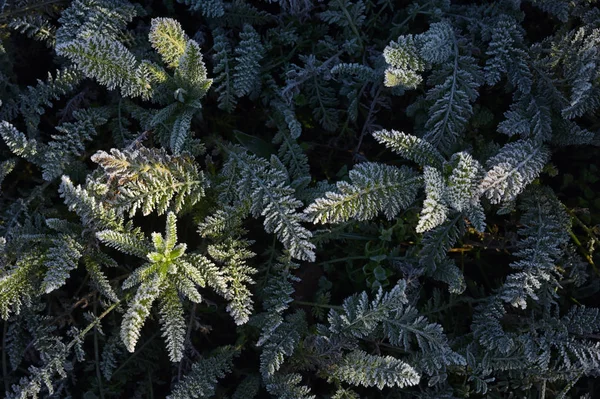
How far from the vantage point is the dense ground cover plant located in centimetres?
234

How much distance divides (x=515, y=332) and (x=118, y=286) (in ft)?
6.00

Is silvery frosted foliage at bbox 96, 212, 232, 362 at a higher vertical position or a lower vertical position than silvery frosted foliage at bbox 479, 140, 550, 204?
lower

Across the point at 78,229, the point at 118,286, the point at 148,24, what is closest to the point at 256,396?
the point at 118,286

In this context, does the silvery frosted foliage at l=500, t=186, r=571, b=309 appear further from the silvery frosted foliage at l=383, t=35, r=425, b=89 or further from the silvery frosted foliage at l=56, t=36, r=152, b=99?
the silvery frosted foliage at l=56, t=36, r=152, b=99

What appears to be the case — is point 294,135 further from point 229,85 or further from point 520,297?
point 520,297

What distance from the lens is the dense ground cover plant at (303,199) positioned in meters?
2.34

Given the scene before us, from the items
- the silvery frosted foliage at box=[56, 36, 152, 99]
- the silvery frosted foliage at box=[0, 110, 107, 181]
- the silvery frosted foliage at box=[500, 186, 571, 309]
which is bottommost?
the silvery frosted foliage at box=[500, 186, 571, 309]

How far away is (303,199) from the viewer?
2.56m

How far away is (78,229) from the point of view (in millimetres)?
2486

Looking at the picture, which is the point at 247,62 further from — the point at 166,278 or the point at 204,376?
the point at 204,376

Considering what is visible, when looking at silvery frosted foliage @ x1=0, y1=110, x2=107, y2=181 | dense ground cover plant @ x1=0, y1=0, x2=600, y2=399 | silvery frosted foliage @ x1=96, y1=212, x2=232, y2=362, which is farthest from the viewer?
silvery frosted foliage @ x1=0, y1=110, x2=107, y2=181

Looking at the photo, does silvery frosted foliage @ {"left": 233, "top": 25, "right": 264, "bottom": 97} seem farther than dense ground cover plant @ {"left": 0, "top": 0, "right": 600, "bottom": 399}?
Yes

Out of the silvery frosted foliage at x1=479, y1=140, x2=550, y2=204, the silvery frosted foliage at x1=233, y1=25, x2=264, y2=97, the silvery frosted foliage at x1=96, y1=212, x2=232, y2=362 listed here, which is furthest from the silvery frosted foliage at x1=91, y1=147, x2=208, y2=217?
the silvery frosted foliage at x1=479, y1=140, x2=550, y2=204

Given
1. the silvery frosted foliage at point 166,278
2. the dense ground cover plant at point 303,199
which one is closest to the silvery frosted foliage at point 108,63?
the dense ground cover plant at point 303,199
